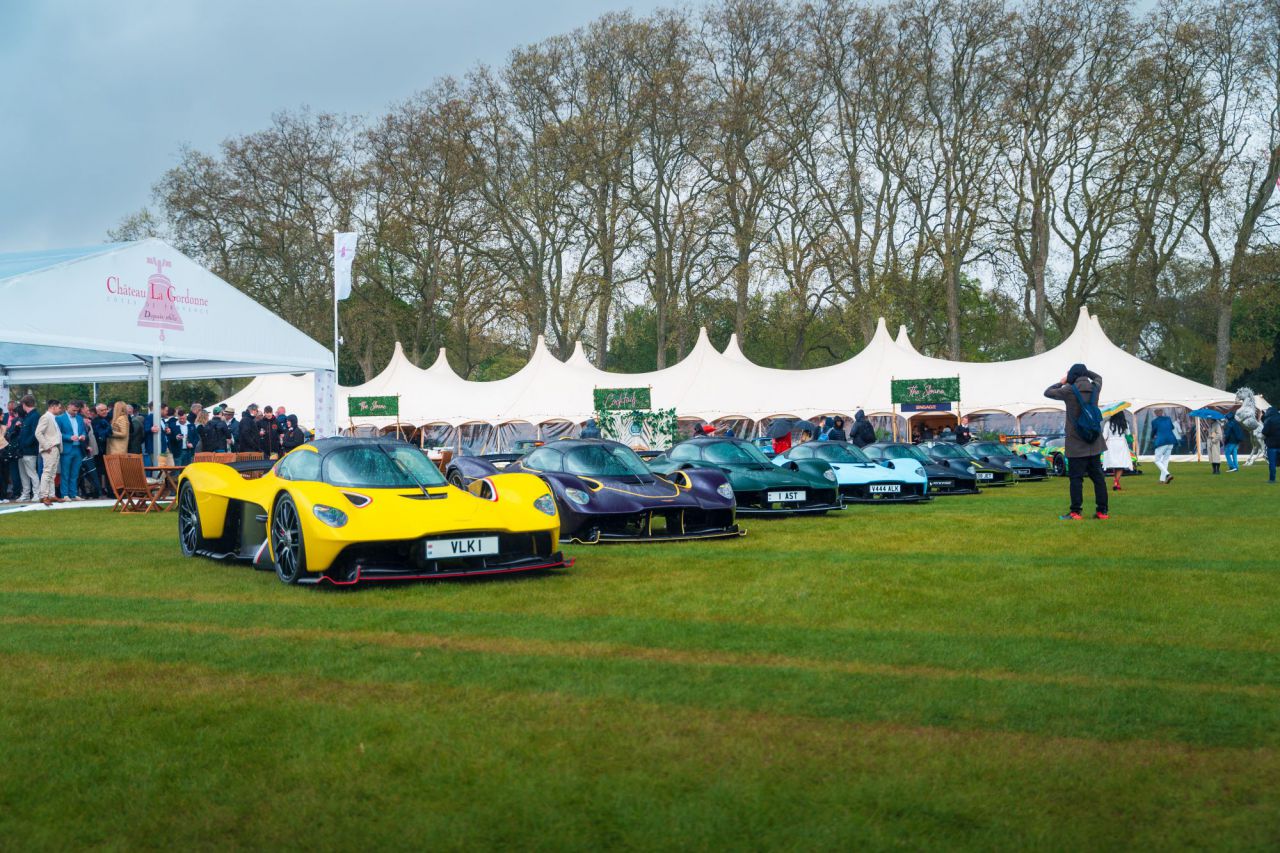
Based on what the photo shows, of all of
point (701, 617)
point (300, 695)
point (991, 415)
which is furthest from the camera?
point (991, 415)

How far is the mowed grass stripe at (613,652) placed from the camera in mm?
5387

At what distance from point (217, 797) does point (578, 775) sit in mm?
1251

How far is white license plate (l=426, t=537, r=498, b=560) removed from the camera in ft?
29.2

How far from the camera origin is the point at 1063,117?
137ft

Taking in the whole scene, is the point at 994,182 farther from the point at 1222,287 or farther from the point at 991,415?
the point at 991,415

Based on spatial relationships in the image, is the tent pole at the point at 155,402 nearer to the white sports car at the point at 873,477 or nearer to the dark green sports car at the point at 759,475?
the dark green sports car at the point at 759,475

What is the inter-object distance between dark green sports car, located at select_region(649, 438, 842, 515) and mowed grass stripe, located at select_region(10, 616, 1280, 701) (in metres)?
8.05

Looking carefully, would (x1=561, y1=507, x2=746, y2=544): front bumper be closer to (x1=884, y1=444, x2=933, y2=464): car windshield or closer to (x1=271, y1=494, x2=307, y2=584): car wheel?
(x1=271, y1=494, x2=307, y2=584): car wheel

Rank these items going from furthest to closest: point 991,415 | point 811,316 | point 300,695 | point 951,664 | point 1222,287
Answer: point 811,316 < point 1222,287 < point 991,415 < point 951,664 < point 300,695

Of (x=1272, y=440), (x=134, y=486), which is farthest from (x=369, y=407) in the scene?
(x=1272, y=440)

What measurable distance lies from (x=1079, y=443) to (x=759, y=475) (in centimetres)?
415

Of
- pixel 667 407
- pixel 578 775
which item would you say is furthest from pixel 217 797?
pixel 667 407

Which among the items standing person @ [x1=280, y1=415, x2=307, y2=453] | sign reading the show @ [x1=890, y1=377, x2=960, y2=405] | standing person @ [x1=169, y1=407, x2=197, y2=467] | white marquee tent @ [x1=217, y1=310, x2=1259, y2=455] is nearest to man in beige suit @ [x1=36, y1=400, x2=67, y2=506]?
standing person @ [x1=169, y1=407, x2=197, y2=467]

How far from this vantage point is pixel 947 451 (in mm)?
24125
